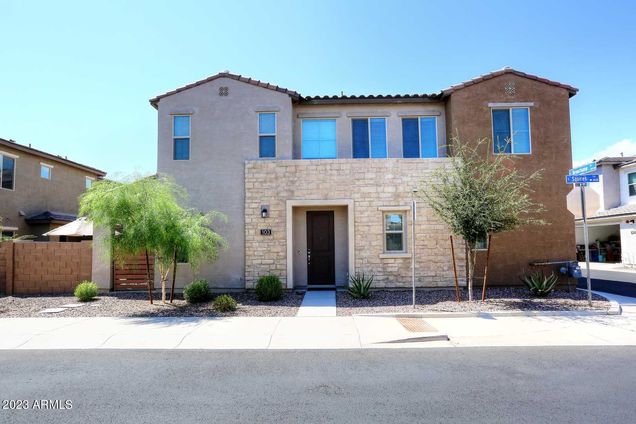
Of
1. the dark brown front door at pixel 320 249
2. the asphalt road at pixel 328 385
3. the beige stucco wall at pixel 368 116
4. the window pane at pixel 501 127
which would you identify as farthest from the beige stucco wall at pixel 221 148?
the window pane at pixel 501 127

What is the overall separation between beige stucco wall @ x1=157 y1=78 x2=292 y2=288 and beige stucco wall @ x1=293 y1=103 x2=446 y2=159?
812mm

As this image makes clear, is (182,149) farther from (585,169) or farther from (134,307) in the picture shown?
(585,169)

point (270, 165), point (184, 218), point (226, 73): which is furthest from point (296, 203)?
point (226, 73)

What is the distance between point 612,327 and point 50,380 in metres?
10.2

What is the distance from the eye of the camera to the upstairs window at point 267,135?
44.0 ft

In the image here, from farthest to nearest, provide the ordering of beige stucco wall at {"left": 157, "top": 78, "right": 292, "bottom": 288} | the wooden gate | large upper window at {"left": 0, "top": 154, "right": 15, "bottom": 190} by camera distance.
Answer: large upper window at {"left": 0, "top": 154, "right": 15, "bottom": 190} → the wooden gate → beige stucco wall at {"left": 157, "top": 78, "right": 292, "bottom": 288}

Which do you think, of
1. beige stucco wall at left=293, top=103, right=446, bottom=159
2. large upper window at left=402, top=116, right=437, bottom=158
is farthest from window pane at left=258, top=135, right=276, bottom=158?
large upper window at left=402, top=116, right=437, bottom=158

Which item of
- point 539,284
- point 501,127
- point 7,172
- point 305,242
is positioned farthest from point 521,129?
point 7,172

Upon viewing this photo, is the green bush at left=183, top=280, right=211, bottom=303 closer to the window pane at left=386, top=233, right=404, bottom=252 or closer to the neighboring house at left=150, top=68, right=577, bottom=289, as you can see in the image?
the neighboring house at left=150, top=68, right=577, bottom=289

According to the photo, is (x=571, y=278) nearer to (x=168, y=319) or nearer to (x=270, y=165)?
(x=270, y=165)

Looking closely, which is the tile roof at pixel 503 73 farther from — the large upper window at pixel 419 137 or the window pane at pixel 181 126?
the window pane at pixel 181 126

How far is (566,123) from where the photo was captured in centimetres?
1347

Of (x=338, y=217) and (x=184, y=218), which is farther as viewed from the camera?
(x=338, y=217)

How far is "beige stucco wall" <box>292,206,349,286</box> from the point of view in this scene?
13.3 m
